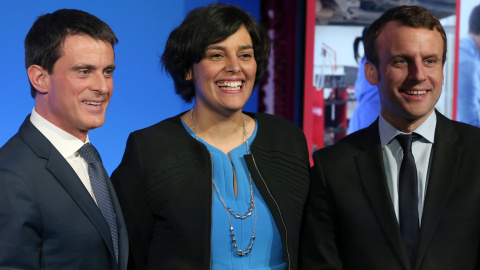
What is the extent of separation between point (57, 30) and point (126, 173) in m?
0.56

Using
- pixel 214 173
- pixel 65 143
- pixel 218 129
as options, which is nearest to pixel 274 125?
pixel 218 129

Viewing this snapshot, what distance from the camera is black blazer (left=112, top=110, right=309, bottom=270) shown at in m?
2.11

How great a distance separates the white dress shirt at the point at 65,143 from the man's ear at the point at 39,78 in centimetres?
8

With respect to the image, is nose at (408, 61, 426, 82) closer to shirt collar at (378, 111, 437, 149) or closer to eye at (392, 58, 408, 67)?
eye at (392, 58, 408, 67)

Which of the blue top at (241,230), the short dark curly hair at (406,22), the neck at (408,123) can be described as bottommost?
the blue top at (241,230)

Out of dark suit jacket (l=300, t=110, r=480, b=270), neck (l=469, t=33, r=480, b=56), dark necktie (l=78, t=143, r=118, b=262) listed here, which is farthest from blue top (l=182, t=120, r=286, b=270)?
neck (l=469, t=33, r=480, b=56)

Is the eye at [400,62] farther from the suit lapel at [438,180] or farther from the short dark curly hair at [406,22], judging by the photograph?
the suit lapel at [438,180]

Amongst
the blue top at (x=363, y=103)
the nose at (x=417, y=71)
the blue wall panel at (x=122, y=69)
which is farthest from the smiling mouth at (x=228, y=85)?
the blue top at (x=363, y=103)

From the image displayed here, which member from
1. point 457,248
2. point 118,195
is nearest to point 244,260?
point 118,195

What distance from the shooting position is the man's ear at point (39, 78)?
191cm

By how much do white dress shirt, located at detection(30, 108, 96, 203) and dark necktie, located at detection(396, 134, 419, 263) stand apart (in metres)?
0.98

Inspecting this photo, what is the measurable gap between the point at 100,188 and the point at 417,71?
1.08 meters

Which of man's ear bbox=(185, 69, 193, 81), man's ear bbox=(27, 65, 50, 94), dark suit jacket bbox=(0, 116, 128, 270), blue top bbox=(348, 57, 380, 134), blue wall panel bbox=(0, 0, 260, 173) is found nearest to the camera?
dark suit jacket bbox=(0, 116, 128, 270)

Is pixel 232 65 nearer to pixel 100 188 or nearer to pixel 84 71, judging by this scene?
pixel 84 71
